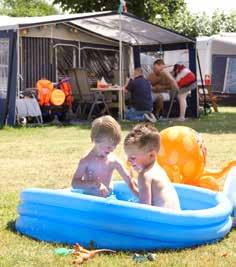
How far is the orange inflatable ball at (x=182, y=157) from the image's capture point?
19.6 ft

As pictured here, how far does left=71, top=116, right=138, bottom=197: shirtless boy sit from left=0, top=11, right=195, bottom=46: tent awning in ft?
32.2

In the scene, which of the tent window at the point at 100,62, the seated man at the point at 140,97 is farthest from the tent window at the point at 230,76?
the seated man at the point at 140,97

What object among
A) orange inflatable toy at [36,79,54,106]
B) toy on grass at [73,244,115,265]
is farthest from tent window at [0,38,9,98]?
toy on grass at [73,244,115,265]

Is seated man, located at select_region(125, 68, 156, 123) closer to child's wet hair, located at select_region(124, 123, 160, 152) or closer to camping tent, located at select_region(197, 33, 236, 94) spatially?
camping tent, located at select_region(197, 33, 236, 94)

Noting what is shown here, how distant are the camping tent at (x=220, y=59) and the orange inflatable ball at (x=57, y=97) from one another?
33.0 ft

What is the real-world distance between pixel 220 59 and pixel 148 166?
20.1m

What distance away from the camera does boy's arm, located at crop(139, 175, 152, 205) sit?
14.4 ft

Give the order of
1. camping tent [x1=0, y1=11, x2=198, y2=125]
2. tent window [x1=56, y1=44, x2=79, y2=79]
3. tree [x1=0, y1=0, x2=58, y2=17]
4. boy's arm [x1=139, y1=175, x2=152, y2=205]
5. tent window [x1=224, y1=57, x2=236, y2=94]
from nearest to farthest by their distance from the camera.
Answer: boy's arm [x1=139, y1=175, x2=152, y2=205], camping tent [x1=0, y1=11, x2=198, y2=125], tent window [x1=56, y1=44, x2=79, y2=79], tent window [x1=224, y1=57, x2=236, y2=94], tree [x1=0, y1=0, x2=58, y2=17]

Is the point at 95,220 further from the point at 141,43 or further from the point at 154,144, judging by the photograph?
the point at 141,43

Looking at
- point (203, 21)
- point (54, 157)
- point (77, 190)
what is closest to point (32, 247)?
point (77, 190)

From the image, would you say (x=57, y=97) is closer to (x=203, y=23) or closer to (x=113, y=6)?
(x=113, y=6)

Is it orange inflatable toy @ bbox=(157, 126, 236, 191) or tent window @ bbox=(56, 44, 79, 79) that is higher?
tent window @ bbox=(56, 44, 79, 79)

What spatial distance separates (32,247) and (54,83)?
11.6 metres

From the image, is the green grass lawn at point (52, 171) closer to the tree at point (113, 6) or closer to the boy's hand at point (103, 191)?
the boy's hand at point (103, 191)
